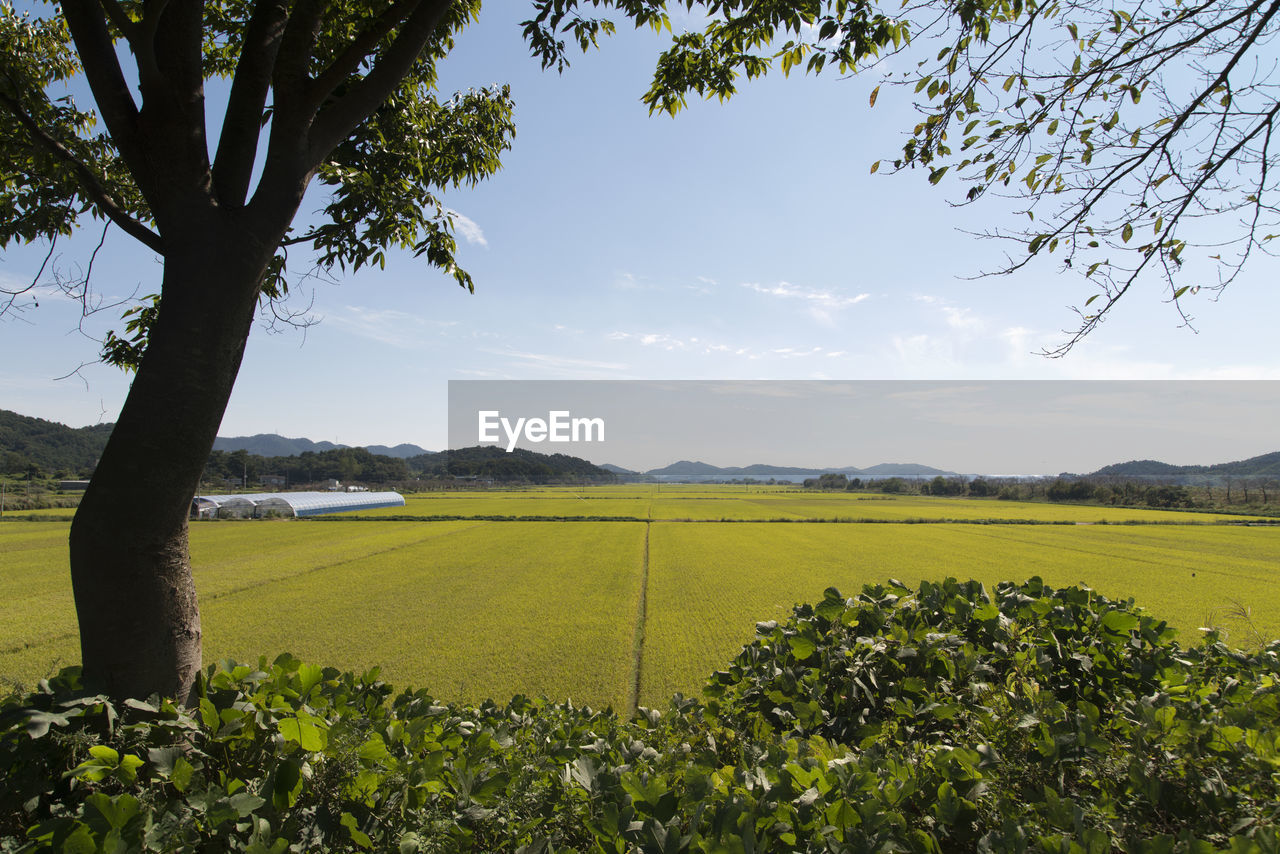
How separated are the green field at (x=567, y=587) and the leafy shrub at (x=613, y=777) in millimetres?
4189

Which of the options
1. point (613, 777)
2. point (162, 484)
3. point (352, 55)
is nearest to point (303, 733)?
point (613, 777)

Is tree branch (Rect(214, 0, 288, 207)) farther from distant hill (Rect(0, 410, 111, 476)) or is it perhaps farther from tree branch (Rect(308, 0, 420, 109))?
Result: distant hill (Rect(0, 410, 111, 476))

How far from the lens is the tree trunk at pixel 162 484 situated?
2109mm

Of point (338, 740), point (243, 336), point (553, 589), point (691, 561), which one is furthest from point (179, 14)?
point (691, 561)

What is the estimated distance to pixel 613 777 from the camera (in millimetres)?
1781

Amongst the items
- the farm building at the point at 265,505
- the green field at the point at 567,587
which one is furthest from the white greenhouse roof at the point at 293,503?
the green field at the point at 567,587

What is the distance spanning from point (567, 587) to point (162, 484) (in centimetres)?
1552

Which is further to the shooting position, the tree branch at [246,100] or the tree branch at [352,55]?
the tree branch at [352,55]

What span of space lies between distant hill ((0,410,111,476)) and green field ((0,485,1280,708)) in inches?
2294

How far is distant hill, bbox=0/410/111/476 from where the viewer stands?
74.6 metres

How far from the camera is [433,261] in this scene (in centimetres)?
469

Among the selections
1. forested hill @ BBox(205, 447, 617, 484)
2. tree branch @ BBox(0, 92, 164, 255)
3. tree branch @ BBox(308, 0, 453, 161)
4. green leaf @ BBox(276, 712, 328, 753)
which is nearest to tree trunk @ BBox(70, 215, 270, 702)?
tree branch @ BBox(0, 92, 164, 255)

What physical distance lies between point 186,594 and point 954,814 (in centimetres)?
285

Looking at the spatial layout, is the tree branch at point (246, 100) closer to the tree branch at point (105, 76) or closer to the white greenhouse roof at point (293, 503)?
the tree branch at point (105, 76)
